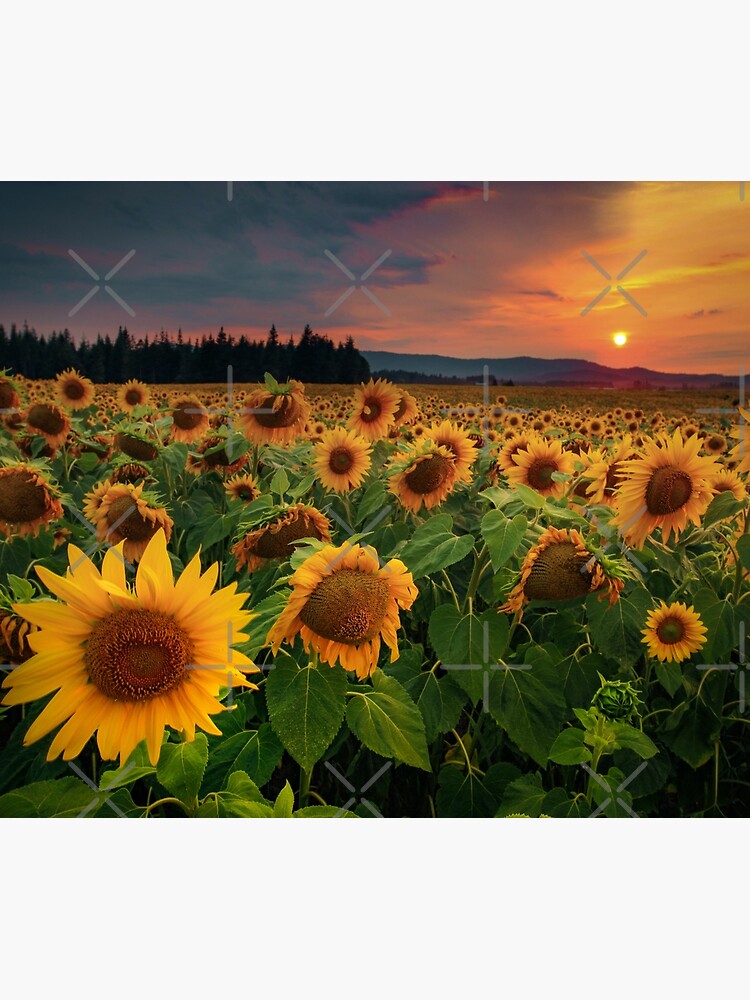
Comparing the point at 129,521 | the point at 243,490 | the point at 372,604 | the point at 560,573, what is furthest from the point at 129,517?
the point at 560,573

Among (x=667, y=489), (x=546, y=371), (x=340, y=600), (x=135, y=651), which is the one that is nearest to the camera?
(x=135, y=651)

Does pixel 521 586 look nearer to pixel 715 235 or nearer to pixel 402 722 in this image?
pixel 402 722

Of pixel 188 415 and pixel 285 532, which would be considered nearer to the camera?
pixel 285 532

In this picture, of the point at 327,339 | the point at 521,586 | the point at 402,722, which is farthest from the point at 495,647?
the point at 327,339

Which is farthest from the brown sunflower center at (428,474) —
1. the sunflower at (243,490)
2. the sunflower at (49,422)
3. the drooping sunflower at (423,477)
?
the sunflower at (49,422)

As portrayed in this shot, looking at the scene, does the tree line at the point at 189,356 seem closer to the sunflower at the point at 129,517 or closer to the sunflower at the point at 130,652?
the sunflower at the point at 129,517

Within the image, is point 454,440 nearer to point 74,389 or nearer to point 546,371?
point 546,371

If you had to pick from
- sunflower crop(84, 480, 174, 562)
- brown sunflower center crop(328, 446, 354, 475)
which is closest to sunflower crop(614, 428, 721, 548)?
brown sunflower center crop(328, 446, 354, 475)
